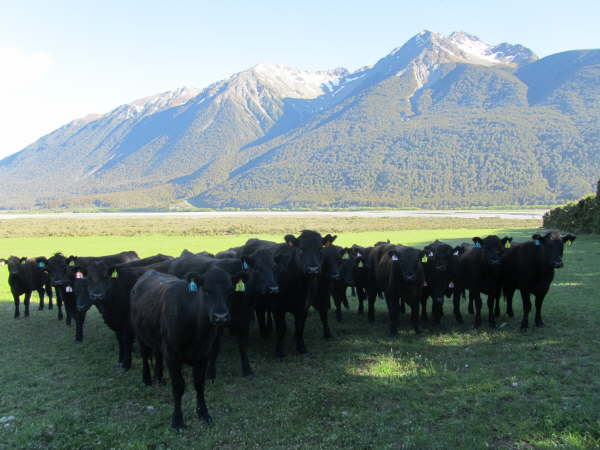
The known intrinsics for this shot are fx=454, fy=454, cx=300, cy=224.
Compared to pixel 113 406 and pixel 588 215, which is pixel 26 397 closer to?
pixel 113 406

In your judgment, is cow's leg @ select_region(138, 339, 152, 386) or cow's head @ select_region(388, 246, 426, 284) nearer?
cow's leg @ select_region(138, 339, 152, 386)

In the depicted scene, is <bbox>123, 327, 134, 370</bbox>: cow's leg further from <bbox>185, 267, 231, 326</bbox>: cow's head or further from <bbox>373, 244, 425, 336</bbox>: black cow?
<bbox>373, 244, 425, 336</bbox>: black cow

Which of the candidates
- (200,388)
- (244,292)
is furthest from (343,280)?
(200,388)

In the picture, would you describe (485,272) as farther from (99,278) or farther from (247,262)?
(99,278)

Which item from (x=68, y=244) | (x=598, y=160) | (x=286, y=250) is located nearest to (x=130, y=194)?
(x=68, y=244)

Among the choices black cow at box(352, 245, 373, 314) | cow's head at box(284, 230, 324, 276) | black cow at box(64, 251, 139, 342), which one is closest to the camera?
cow's head at box(284, 230, 324, 276)

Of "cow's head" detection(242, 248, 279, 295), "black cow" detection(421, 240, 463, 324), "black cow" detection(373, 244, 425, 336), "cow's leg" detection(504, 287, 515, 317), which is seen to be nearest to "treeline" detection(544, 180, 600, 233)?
"cow's leg" detection(504, 287, 515, 317)

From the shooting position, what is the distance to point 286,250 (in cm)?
1042

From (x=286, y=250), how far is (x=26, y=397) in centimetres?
562

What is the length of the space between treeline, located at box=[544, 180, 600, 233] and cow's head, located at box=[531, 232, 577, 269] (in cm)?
2625

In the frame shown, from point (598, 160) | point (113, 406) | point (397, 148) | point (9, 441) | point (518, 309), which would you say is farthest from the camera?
point (397, 148)

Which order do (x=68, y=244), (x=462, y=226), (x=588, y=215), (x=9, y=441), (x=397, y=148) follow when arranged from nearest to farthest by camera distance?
1. (x=9, y=441)
2. (x=588, y=215)
3. (x=68, y=244)
4. (x=462, y=226)
5. (x=397, y=148)

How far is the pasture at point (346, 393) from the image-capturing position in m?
5.96

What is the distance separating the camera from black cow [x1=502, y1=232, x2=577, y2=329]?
10.8 meters
